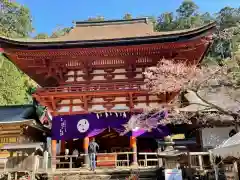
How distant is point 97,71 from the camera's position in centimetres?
1423

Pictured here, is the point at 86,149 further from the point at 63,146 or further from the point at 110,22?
the point at 110,22

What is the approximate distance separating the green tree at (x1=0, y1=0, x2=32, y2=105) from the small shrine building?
14452mm

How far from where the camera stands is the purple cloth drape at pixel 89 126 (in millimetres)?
13133

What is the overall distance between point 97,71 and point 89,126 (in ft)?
9.57

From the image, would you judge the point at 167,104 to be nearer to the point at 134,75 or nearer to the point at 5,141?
the point at 134,75

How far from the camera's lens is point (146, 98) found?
13.6 metres

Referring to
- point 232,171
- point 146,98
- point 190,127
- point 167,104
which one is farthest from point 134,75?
point 232,171

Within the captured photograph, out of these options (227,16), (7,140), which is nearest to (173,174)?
(7,140)

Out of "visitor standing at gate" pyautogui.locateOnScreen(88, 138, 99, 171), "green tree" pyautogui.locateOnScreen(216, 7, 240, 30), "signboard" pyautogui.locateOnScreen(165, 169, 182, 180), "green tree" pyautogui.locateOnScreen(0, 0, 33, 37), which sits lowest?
"signboard" pyautogui.locateOnScreen(165, 169, 182, 180)

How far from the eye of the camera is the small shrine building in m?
12.8

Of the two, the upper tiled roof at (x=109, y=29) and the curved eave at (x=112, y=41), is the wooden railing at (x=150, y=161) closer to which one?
the curved eave at (x=112, y=41)

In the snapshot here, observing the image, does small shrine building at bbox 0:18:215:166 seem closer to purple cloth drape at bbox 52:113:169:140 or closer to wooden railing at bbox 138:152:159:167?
purple cloth drape at bbox 52:113:169:140

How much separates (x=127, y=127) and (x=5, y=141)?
672 cm

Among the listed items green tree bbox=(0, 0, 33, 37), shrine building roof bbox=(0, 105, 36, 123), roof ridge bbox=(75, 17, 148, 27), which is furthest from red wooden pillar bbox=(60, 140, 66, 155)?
green tree bbox=(0, 0, 33, 37)
